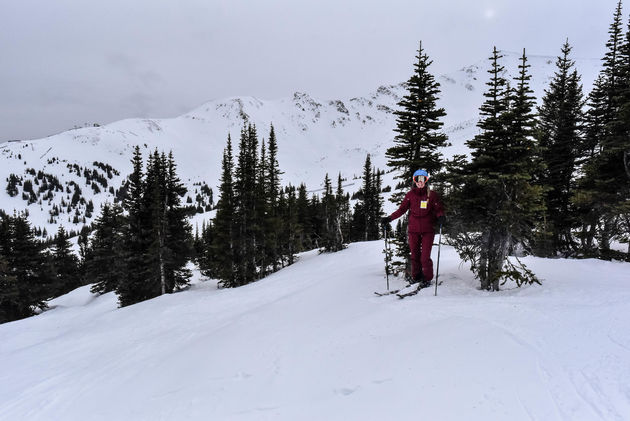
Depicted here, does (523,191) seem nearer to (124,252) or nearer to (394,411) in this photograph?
(394,411)

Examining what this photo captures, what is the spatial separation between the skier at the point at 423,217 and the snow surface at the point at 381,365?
3.34ft

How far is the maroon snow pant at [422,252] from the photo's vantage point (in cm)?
852

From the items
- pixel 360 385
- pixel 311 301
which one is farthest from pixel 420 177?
pixel 360 385

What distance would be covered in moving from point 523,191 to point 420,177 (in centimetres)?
259

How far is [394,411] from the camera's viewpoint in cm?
361

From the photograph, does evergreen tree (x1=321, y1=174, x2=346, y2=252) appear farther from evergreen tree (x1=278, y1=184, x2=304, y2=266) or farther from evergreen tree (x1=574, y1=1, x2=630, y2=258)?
evergreen tree (x1=574, y1=1, x2=630, y2=258)

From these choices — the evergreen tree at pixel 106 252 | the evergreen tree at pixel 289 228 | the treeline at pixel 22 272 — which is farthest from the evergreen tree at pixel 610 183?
the treeline at pixel 22 272

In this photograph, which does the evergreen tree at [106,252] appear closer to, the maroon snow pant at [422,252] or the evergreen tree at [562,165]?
the maroon snow pant at [422,252]

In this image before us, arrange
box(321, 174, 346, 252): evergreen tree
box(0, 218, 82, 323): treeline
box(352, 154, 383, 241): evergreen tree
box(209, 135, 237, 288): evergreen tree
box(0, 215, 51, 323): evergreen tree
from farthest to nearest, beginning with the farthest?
box(352, 154, 383, 241): evergreen tree → box(321, 174, 346, 252): evergreen tree → box(0, 215, 51, 323): evergreen tree → box(0, 218, 82, 323): treeline → box(209, 135, 237, 288): evergreen tree

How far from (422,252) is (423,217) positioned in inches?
41.4

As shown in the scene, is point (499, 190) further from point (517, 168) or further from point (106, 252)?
point (106, 252)

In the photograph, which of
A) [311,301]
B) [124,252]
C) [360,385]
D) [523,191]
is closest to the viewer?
[360,385]

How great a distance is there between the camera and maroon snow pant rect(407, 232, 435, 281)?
28.0 feet

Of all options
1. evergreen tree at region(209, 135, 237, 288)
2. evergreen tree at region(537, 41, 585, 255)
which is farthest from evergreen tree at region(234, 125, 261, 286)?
evergreen tree at region(537, 41, 585, 255)
